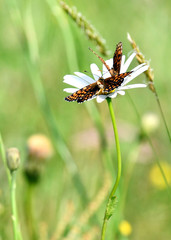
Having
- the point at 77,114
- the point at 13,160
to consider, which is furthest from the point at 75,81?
the point at 77,114

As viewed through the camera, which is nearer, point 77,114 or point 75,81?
point 75,81

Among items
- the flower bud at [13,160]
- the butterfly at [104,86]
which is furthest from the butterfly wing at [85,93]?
the flower bud at [13,160]

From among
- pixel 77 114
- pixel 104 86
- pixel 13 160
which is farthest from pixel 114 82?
pixel 77 114

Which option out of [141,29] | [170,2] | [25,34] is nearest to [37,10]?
[141,29]

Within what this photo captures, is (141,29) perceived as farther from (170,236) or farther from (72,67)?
(170,236)

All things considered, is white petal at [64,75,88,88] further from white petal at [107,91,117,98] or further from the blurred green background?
the blurred green background

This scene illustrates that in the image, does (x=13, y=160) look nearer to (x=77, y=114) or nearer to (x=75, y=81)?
(x=75, y=81)

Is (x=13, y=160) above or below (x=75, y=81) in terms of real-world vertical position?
below

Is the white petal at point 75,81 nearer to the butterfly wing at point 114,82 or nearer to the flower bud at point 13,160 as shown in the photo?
the butterfly wing at point 114,82
